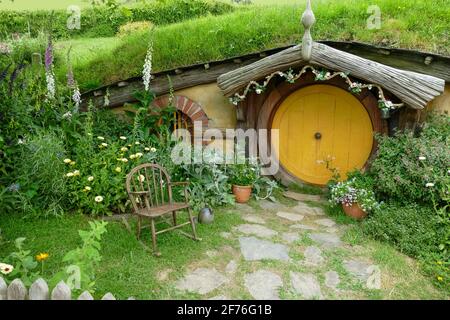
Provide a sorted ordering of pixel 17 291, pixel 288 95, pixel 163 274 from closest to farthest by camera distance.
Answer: pixel 17 291
pixel 163 274
pixel 288 95

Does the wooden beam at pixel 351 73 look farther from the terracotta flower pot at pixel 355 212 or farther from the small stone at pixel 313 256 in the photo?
the small stone at pixel 313 256

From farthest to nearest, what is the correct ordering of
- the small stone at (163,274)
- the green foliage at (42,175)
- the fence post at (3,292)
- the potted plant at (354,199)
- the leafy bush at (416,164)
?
the potted plant at (354,199) → the green foliage at (42,175) → the leafy bush at (416,164) → the small stone at (163,274) → the fence post at (3,292)

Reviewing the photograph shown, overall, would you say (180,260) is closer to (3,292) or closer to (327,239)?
(3,292)

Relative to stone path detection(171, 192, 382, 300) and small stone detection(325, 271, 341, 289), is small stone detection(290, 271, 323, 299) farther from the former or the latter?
small stone detection(325, 271, 341, 289)

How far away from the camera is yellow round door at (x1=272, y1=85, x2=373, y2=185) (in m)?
6.99

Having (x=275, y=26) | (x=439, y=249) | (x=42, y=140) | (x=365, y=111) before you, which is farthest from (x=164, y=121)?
(x=439, y=249)

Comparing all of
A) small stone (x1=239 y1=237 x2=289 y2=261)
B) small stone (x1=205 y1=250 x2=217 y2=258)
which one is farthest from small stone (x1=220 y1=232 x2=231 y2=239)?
small stone (x1=205 y1=250 x2=217 y2=258)

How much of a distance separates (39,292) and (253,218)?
353 cm

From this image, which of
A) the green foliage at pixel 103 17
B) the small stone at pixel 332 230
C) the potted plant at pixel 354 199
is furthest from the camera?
the green foliage at pixel 103 17

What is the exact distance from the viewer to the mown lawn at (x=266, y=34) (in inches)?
274

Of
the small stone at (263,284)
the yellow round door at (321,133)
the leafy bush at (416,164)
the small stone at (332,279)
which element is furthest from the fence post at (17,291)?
the yellow round door at (321,133)

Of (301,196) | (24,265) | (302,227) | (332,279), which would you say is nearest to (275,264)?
(332,279)

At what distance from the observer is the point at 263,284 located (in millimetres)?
4035

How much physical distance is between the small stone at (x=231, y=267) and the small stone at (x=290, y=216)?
1774 mm
